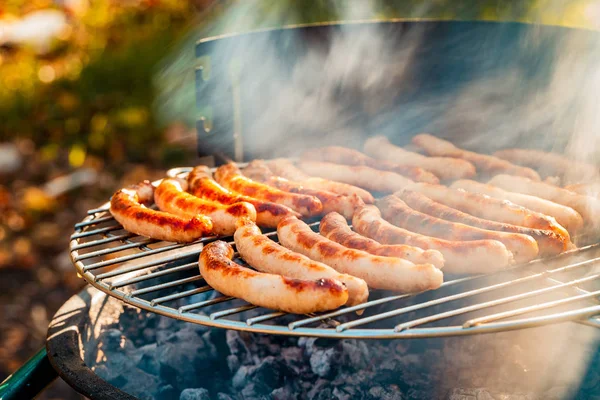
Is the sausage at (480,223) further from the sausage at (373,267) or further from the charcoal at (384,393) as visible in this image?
the charcoal at (384,393)

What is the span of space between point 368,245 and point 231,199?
2.99ft

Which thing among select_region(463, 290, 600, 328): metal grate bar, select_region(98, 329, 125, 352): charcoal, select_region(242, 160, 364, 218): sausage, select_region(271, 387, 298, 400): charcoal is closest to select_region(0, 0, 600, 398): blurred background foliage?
select_region(242, 160, 364, 218): sausage

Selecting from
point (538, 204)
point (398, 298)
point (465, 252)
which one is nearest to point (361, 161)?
point (538, 204)

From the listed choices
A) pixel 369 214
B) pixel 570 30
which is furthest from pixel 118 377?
pixel 570 30

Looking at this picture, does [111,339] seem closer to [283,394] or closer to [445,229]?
[283,394]

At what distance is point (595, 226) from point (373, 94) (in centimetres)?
→ 187

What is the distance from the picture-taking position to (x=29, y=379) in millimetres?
2818

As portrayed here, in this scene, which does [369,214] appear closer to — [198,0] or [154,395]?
[154,395]

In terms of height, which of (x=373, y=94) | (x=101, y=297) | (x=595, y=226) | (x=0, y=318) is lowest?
(x=0, y=318)

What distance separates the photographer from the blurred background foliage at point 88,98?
250 inches

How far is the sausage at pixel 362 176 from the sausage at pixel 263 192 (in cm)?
A: 48

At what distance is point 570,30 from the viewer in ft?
13.4

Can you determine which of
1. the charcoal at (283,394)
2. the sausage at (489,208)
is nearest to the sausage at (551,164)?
the sausage at (489,208)

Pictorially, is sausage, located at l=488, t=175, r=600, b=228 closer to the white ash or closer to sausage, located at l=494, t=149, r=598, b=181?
sausage, located at l=494, t=149, r=598, b=181
